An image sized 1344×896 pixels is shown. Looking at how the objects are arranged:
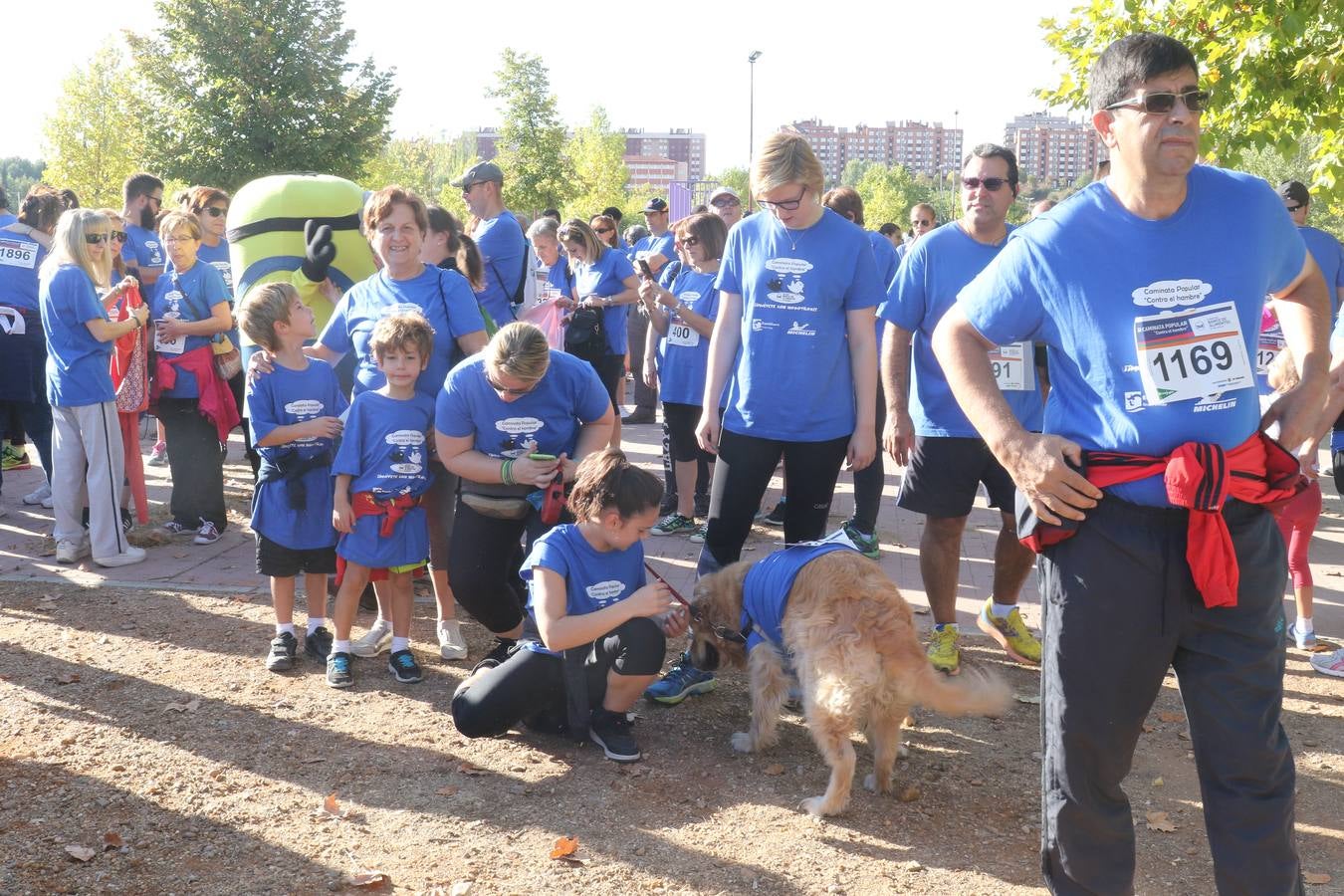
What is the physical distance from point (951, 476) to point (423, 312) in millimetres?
2462

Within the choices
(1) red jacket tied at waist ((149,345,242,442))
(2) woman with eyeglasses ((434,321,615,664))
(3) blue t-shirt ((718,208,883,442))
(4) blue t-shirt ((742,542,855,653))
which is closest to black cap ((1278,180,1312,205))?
(3) blue t-shirt ((718,208,883,442))

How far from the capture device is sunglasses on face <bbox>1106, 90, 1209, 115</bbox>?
2.49 meters

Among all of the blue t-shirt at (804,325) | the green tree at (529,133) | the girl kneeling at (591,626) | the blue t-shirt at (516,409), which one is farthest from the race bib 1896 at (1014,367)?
the green tree at (529,133)

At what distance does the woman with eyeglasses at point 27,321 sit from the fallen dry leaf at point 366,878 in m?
5.39

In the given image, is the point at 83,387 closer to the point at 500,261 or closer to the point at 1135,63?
the point at 500,261

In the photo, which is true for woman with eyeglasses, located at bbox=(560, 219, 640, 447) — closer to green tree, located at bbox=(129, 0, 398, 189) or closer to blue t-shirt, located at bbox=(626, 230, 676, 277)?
blue t-shirt, located at bbox=(626, 230, 676, 277)

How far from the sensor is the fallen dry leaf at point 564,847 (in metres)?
3.54

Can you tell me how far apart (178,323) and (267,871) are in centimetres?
454

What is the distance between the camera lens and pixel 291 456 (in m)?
5.22

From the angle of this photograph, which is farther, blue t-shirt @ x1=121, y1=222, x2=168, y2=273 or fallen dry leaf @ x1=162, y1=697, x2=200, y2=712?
blue t-shirt @ x1=121, y1=222, x2=168, y2=273

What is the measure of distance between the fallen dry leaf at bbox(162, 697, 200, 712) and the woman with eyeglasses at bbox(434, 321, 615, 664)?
116cm

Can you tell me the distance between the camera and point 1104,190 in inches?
105

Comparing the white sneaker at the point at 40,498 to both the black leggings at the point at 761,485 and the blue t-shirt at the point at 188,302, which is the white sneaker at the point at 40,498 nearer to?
the blue t-shirt at the point at 188,302

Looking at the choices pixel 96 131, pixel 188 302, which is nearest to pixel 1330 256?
pixel 188 302
